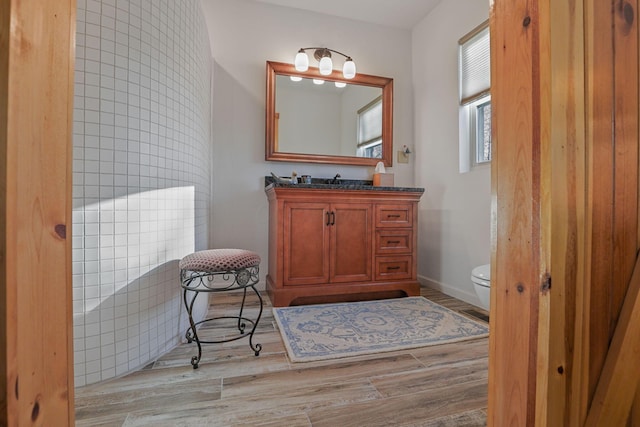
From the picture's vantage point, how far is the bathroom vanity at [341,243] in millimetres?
2059

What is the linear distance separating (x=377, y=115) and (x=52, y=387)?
2920 mm

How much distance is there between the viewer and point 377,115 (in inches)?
112

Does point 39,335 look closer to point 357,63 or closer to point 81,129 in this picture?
point 81,129

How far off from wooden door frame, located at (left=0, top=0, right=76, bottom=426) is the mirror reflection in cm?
219

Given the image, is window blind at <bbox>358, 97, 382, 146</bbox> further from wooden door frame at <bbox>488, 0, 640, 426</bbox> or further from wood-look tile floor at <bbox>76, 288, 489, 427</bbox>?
wooden door frame at <bbox>488, 0, 640, 426</bbox>

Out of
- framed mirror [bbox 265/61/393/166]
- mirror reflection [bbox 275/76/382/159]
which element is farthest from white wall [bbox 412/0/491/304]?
mirror reflection [bbox 275/76/382/159]

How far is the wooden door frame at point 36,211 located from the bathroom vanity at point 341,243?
5.19 feet

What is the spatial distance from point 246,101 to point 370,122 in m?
1.24

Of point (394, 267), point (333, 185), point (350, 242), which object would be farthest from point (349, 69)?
point (394, 267)

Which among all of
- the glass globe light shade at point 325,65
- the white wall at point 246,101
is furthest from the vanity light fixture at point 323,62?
the white wall at point 246,101

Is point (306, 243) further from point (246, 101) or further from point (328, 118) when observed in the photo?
point (246, 101)

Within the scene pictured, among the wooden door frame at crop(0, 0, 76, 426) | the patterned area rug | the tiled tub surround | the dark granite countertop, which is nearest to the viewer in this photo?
the wooden door frame at crop(0, 0, 76, 426)

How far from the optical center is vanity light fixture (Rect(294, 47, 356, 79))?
8.34 ft

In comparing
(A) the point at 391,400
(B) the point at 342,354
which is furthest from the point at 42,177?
(B) the point at 342,354
